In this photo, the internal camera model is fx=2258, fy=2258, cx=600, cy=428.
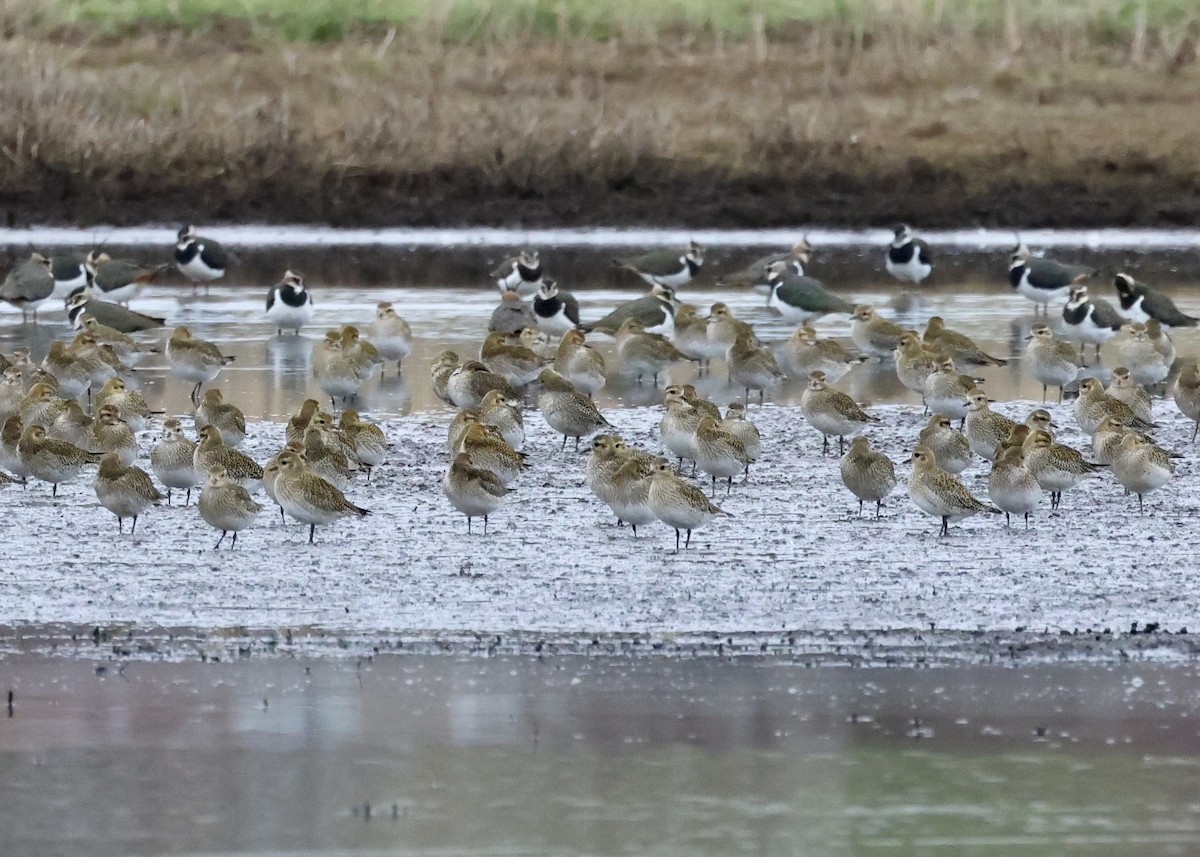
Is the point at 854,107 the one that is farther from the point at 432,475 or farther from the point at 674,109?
the point at 432,475

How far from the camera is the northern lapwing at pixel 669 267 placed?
22.7 m

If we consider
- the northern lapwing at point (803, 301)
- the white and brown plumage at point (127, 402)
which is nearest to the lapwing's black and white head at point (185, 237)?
the northern lapwing at point (803, 301)

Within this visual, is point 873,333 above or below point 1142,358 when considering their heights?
above

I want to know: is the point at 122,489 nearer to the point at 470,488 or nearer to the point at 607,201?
the point at 470,488

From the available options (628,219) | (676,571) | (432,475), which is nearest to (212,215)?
(628,219)

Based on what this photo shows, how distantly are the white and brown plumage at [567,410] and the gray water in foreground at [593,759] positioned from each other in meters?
4.72

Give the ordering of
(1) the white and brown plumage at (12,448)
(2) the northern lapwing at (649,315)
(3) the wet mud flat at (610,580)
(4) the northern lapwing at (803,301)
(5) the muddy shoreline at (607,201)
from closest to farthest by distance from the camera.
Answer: (3) the wet mud flat at (610,580)
(1) the white and brown plumage at (12,448)
(2) the northern lapwing at (649,315)
(4) the northern lapwing at (803,301)
(5) the muddy shoreline at (607,201)

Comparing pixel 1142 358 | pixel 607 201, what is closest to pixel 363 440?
pixel 1142 358

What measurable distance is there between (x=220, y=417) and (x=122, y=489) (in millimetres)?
2060

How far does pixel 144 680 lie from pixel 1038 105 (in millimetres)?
26180

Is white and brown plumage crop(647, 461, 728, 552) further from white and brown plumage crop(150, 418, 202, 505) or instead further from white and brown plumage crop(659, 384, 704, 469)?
white and brown plumage crop(150, 418, 202, 505)

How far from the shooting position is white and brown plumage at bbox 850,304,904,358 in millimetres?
17766

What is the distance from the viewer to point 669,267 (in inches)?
892

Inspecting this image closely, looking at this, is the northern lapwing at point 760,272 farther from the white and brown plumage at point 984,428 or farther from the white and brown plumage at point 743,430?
the white and brown plumage at point 743,430
